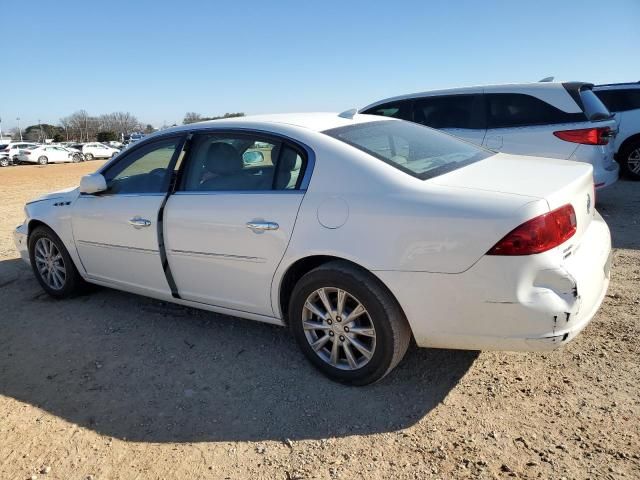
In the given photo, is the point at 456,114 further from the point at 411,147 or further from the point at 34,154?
the point at 34,154

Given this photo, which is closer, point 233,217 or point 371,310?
point 371,310

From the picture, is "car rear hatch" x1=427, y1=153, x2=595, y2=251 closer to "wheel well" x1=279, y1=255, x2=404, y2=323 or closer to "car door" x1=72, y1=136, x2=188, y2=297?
"wheel well" x1=279, y1=255, x2=404, y2=323

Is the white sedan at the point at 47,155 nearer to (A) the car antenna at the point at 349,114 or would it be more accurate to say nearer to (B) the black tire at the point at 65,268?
(B) the black tire at the point at 65,268

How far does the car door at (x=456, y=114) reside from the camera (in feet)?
22.2

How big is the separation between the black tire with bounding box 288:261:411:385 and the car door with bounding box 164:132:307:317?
287 mm

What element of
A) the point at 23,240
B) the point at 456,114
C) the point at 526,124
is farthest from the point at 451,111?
the point at 23,240

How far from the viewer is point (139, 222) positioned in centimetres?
360

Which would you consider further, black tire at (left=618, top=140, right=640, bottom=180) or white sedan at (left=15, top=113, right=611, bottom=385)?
black tire at (left=618, top=140, right=640, bottom=180)

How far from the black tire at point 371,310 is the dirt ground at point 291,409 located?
126 millimetres

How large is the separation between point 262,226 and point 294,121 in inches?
31.4

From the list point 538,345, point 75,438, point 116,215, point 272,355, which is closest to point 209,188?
point 116,215

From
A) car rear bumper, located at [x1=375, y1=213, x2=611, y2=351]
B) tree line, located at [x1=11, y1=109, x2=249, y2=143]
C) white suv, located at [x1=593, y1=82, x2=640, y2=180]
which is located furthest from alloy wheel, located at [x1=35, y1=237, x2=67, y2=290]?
tree line, located at [x1=11, y1=109, x2=249, y2=143]

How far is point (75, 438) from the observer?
262 centimetres

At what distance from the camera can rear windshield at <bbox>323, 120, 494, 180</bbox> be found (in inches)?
113
